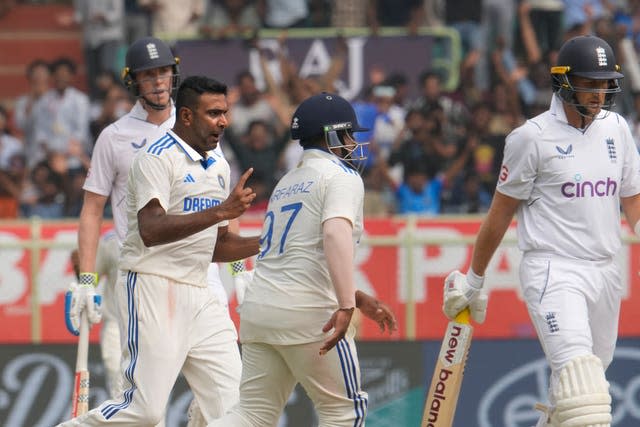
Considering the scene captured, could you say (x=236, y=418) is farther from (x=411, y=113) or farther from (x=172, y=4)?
(x=172, y=4)

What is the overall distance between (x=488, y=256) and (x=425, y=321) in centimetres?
419

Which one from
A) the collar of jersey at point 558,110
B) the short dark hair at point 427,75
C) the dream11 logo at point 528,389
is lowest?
the dream11 logo at point 528,389

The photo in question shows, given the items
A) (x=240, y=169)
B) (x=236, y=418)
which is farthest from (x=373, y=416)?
(x=240, y=169)

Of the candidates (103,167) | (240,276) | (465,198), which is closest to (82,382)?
(240,276)

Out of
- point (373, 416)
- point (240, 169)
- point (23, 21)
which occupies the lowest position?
point (373, 416)

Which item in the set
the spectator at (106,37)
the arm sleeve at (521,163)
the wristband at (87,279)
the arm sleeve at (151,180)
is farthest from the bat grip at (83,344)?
the spectator at (106,37)

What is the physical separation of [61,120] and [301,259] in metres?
8.54

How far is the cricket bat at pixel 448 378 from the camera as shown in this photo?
7.89 m

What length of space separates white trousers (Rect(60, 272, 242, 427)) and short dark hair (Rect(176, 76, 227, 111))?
2.84 ft

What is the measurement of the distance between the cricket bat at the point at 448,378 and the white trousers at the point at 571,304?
529mm

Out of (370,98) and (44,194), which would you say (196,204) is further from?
(370,98)

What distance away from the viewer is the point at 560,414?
7176 mm

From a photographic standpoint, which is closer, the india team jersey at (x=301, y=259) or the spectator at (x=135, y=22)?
the india team jersey at (x=301, y=259)

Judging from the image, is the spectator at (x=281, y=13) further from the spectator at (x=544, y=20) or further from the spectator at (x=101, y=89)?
the spectator at (x=544, y=20)
